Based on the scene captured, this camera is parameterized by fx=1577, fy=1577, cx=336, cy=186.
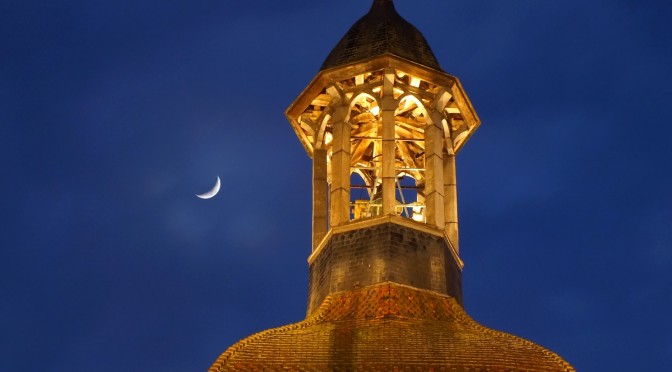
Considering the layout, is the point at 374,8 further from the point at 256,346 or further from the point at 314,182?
the point at 256,346

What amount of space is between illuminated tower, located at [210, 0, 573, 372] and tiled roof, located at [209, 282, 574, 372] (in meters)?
0.04

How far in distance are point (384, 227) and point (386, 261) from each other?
109 centimetres

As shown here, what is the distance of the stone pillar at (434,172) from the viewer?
135 feet

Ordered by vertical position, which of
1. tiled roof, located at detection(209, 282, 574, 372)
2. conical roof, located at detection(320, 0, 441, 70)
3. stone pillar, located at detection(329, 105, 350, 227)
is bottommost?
tiled roof, located at detection(209, 282, 574, 372)

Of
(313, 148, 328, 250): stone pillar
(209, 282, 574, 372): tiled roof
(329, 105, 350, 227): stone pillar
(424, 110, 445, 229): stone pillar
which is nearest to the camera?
(209, 282, 574, 372): tiled roof

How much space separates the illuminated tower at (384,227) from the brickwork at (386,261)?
36 millimetres

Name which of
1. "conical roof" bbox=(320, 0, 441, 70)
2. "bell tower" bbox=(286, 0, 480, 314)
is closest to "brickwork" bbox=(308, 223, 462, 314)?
"bell tower" bbox=(286, 0, 480, 314)

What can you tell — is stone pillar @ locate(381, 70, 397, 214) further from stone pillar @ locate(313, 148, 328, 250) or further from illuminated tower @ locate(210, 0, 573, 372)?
stone pillar @ locate(313, 148, 328, 250)

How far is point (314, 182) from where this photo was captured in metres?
43.8

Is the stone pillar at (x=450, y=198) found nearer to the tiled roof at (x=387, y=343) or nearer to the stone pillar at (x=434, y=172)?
the stone pillar at (x=434, y=172)

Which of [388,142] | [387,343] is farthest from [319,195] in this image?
[387,343]

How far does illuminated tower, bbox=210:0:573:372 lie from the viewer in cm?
3525

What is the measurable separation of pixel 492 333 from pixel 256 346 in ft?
18.2

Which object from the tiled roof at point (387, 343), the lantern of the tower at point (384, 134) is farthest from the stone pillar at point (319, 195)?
the tiled roof at point (387, 343)
